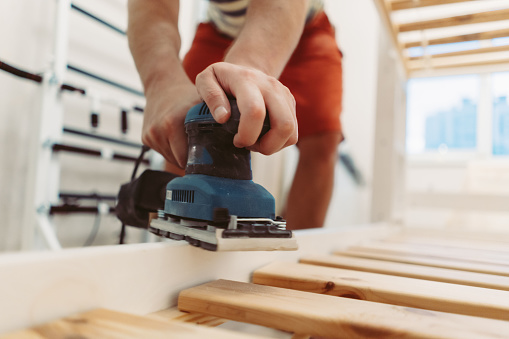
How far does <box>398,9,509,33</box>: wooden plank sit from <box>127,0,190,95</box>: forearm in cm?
116

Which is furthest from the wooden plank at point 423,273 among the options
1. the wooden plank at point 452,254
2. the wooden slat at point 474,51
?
the wooden slat at point 474,51

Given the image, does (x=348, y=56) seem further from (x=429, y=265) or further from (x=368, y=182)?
(x=429, y=265)

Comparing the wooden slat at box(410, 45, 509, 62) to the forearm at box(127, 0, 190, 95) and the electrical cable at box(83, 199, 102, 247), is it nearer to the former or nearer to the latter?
the forearm at box(127, 0, 190, 95)

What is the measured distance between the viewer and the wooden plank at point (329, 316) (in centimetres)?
34

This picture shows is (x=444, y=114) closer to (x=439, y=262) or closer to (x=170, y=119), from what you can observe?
(x=439, y=262)

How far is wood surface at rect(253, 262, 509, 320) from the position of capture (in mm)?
446

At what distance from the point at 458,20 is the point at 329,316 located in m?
1.62

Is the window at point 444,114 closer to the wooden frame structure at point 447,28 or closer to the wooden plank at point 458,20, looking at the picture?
the wooden frame structure at point 447,28

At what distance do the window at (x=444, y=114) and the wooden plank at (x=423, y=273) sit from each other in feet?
12.1

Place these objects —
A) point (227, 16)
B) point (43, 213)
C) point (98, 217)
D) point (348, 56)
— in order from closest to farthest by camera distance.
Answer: point (227, 16), point (43, 213), point (98, 217), point (348, 56)

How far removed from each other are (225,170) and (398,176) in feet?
5.89

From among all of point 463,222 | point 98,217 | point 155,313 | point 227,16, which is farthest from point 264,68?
point 463,222

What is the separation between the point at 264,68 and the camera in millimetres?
661

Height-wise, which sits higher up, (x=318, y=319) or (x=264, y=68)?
(x=264, y=68)
